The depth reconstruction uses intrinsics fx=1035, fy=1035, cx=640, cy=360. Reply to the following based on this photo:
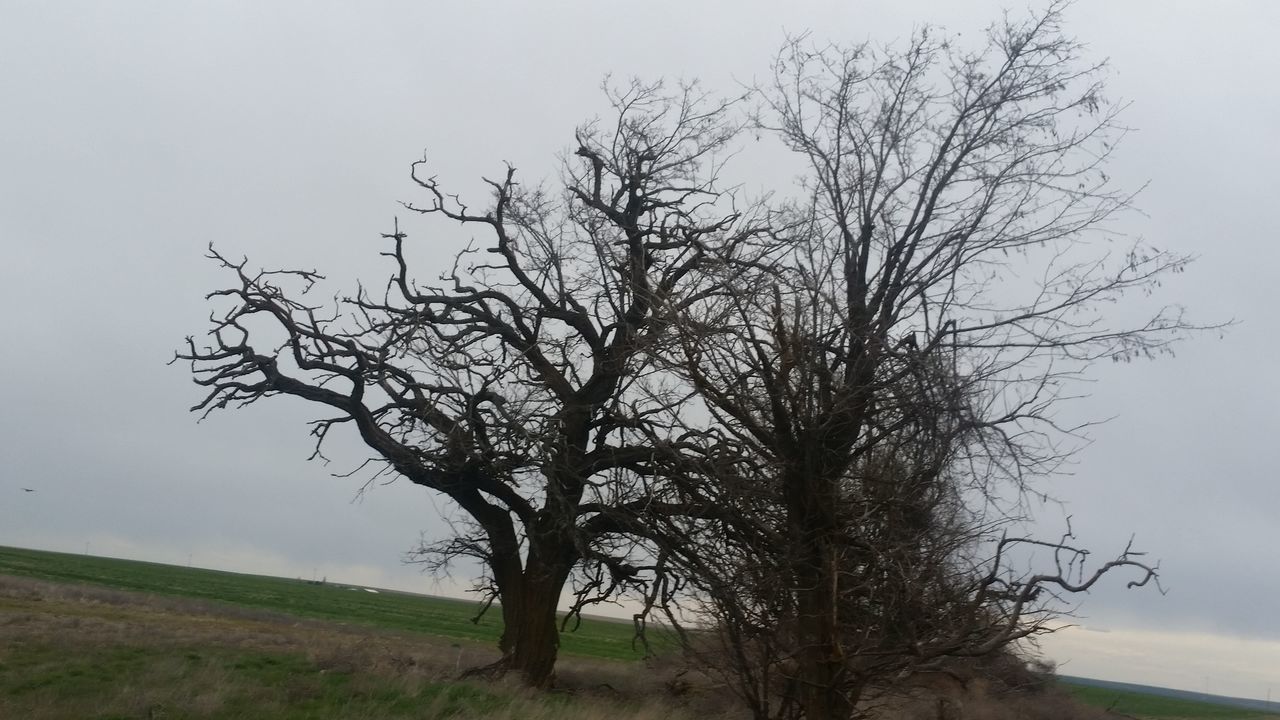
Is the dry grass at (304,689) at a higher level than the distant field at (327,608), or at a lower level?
lower

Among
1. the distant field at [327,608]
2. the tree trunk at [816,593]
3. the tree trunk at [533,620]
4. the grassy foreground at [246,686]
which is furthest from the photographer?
the distant field at [327,608]

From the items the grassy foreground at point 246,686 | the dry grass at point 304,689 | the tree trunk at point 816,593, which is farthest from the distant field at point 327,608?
the tree trunk at point 816,593

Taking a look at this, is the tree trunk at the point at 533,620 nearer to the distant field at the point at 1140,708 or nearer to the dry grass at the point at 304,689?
the dry grass at the point at 304,689

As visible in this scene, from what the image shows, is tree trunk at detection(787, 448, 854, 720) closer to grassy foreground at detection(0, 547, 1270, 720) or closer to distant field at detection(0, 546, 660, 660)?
grassy foreground at detection(0, 547, 1270, 720)

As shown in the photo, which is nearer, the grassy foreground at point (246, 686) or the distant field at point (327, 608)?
the grassy foreground at point (246, 686)

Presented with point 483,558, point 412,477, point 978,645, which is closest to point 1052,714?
point 483,558

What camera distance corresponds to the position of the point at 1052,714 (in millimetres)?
23562

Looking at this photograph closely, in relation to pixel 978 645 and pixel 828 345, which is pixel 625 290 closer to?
pixel 828 345

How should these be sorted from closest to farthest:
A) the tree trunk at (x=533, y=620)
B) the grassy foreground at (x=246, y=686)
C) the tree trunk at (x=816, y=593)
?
the tree trunk at (x=816, y=593) < the grassy foreground at (x=246, y=686) < the tree trunk at (x=533, y=620)

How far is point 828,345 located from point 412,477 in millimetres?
9815

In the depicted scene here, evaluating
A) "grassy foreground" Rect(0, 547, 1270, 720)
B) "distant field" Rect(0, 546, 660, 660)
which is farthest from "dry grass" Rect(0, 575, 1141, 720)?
"distant field" Rect(0, 546, 660, 660)

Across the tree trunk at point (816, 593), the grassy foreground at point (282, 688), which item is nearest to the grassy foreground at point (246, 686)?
the grassy foreground at point (282, 688)

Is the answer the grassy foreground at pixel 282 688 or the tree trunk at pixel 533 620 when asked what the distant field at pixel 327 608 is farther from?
A: the tree trunk at pixel 533 620

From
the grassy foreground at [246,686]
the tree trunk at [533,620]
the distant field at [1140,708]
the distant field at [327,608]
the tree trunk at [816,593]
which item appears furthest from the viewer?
the distant field at [327,608]
